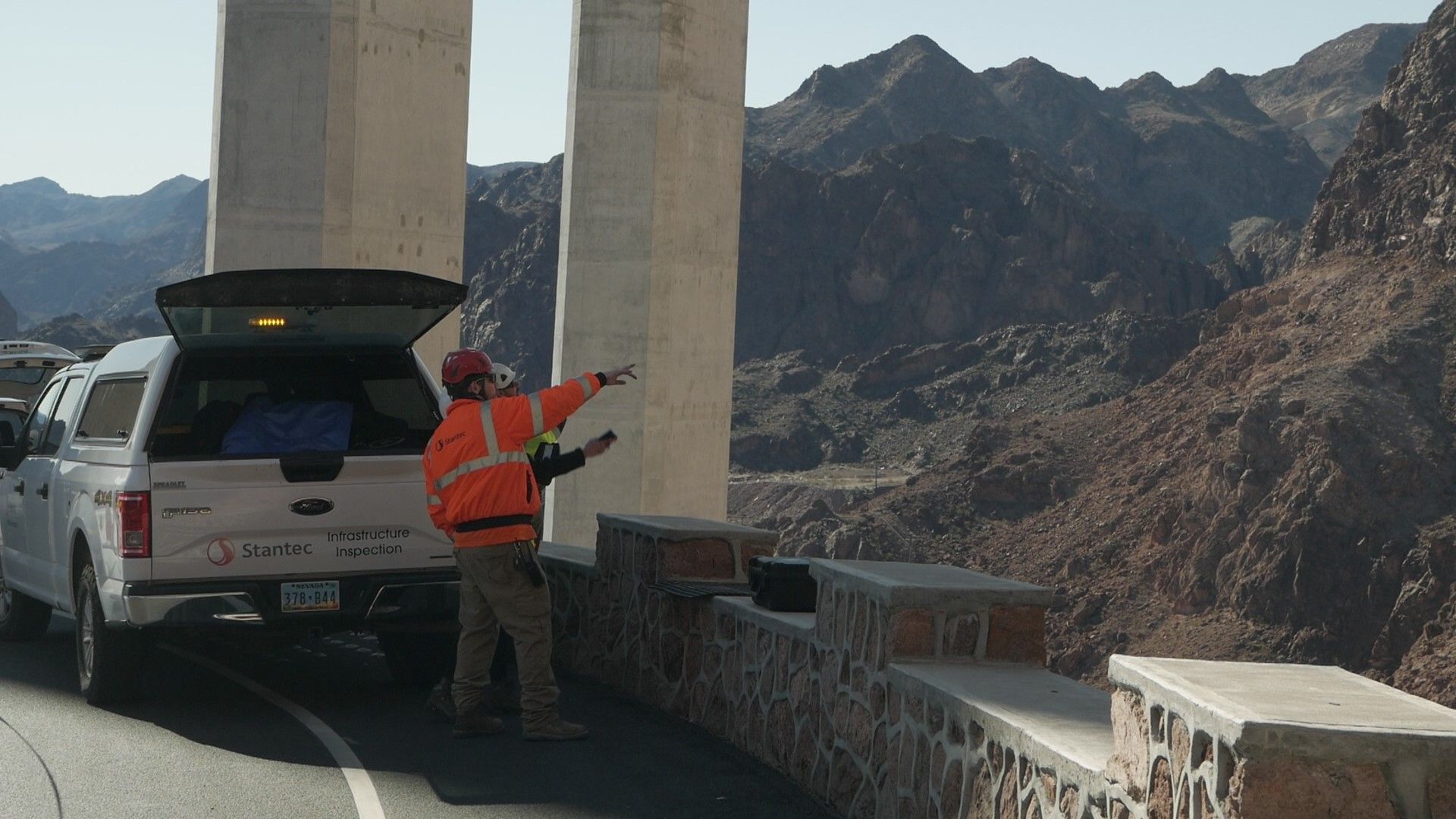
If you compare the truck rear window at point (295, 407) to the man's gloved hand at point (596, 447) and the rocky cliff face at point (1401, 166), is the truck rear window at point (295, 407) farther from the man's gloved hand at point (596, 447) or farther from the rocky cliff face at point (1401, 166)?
the rocky cliff face at point (1401, 166)

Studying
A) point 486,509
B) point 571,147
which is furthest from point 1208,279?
point 486,509

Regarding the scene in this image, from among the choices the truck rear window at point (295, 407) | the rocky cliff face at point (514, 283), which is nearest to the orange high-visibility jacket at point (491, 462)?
the truck rear window at point (295, 407)

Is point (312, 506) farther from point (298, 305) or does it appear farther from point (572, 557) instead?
point (572, 557)

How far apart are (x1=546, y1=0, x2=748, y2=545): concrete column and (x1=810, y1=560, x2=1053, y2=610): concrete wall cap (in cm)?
1105

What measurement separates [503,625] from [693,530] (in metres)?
1.44

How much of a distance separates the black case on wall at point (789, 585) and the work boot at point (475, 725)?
1391 mm

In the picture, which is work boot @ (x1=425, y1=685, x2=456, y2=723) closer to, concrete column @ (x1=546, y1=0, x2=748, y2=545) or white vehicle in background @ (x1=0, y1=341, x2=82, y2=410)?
white vehicle in background @ (x1=0, y1=341, x2=82, y2=410)

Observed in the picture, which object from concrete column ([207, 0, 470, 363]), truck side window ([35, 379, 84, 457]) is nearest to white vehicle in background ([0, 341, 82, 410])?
concrete column ([207, 0, 470, 363])

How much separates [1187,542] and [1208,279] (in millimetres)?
85667

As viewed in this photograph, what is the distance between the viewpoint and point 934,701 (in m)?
5.70

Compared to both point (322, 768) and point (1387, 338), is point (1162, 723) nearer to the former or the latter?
point (322, 768)

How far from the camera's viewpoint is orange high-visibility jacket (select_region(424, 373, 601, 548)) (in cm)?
730

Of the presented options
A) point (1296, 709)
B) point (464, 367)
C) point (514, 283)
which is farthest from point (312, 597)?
point (514, 283)

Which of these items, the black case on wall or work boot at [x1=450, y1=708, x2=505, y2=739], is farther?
work boot at [x1=450, y1=708, x2=505, y2=739]
